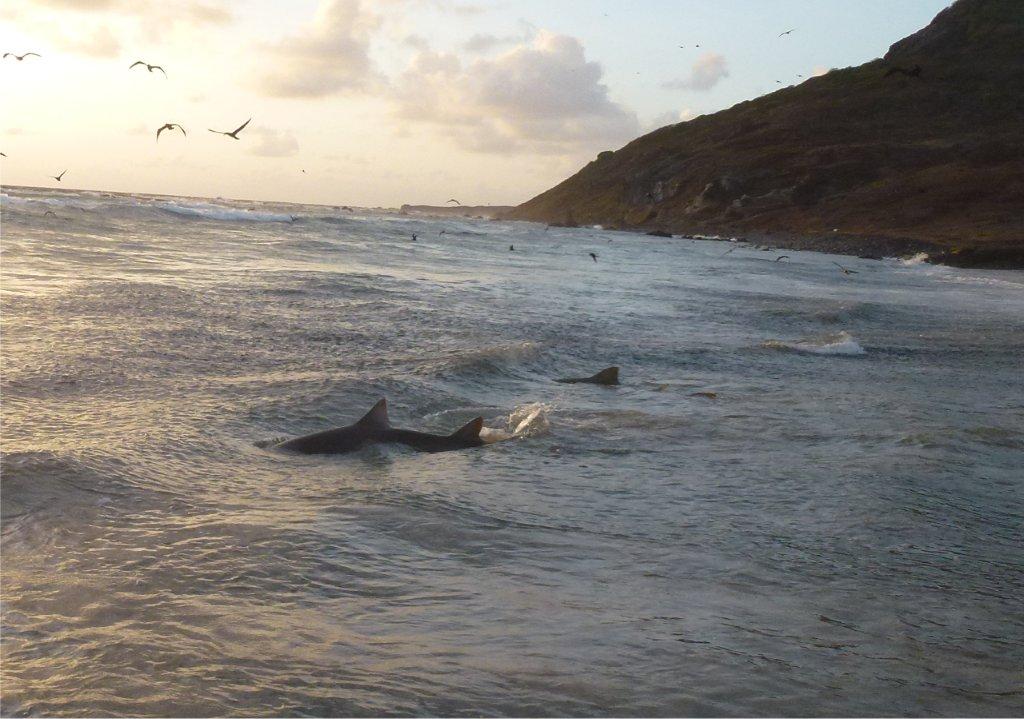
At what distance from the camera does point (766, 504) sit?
6.08 metres

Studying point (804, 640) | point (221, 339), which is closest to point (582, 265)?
point (221, 339)

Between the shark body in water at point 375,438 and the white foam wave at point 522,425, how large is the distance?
0.19m

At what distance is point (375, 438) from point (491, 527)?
200cm

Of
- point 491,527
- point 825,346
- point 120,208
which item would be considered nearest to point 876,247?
point 120,208

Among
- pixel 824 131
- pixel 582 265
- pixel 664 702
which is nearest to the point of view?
pixel 664 702

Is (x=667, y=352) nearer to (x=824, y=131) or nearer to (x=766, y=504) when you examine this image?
(x=766, y=504)

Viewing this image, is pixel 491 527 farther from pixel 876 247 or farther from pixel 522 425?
pixel 876 247

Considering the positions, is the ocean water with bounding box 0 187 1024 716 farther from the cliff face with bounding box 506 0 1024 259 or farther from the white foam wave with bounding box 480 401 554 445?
the cliff face with bounding box 506 0 1024 259

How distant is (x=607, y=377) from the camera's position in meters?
10.6

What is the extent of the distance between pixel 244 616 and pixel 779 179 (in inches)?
3354

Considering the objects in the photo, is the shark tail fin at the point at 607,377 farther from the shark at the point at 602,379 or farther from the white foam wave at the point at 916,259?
the white foam wave at the point at 916,259

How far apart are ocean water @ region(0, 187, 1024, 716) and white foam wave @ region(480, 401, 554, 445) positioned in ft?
0.21

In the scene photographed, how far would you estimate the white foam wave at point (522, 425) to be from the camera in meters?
7.65

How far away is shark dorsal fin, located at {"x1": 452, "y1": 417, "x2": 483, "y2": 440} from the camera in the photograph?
7371 millimetres
